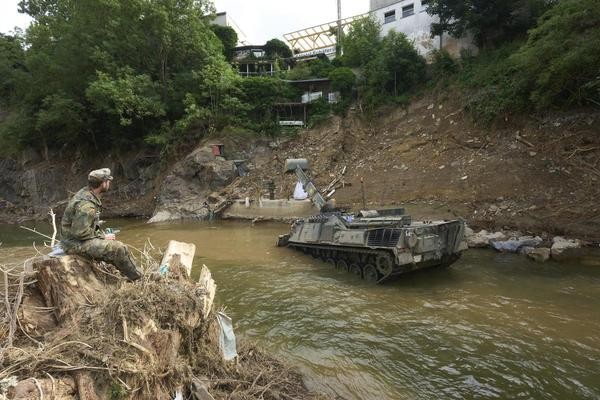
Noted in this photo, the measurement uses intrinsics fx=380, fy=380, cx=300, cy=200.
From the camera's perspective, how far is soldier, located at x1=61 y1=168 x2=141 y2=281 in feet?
14.4

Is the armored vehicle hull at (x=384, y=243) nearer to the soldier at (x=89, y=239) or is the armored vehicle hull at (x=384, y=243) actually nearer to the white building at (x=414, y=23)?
the soldier at (x=89, y=239)

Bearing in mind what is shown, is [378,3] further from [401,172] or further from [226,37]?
[401,172]

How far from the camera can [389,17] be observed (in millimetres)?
30578

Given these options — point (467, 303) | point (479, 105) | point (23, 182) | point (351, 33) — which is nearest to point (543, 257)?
point (467, 303)

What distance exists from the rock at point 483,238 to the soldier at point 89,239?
11.8 m

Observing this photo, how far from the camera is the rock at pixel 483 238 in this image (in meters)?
13.1

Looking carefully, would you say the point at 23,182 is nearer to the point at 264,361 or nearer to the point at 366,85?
the point at 366,85

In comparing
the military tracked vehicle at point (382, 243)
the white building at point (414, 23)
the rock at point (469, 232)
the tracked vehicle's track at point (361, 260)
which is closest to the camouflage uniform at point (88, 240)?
the military tracked vehicle at point (382, 243)

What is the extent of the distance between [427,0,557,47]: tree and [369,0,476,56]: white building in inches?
56.2

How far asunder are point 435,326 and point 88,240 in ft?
20.7

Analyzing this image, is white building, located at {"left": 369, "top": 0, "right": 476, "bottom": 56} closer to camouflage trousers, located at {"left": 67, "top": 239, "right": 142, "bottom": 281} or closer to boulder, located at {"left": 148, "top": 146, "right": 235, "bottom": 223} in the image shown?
boulder, located at {"left": 148, "top": 146, "right": 235, "bottom": 223}

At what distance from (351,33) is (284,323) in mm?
29168

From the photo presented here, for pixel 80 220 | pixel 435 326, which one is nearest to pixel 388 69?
pixel 435 326

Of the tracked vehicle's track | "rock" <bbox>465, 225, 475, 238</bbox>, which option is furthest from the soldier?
"rock" <bbox>465, 225, 475, 238</bbox>
